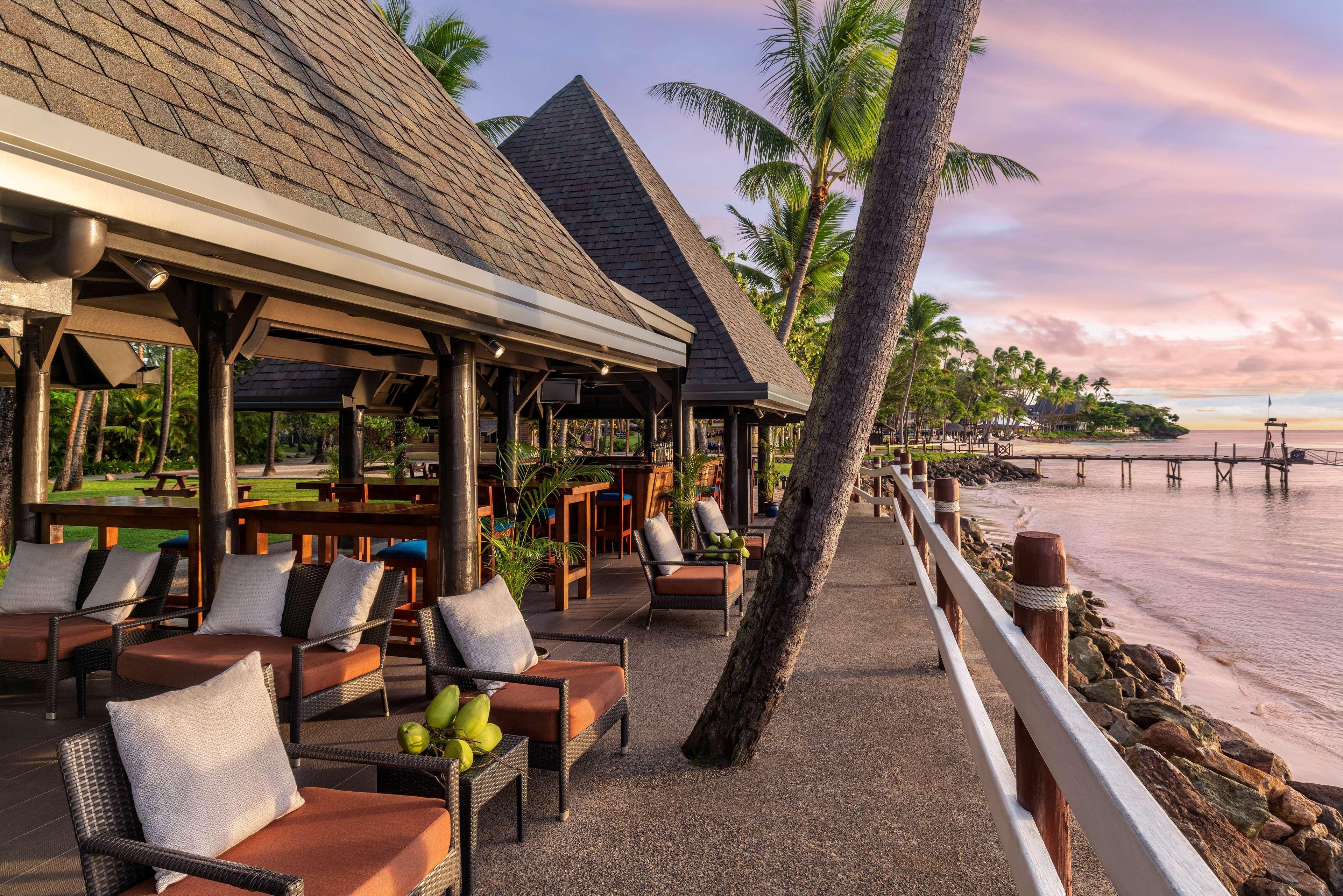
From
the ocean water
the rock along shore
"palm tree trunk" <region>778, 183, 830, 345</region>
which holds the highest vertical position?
"palm tree trunk" <region>778, 183, 830, 345</region>

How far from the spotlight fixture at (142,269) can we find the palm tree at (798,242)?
767 inches

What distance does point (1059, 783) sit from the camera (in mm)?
1496

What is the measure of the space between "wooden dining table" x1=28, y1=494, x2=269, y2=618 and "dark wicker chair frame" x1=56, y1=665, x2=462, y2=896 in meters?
3.63

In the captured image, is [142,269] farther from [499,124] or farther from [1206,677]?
[499,124]

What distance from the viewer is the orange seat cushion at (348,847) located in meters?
2.07

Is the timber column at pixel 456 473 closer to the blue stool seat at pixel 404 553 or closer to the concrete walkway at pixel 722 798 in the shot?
the concrete walkway at pixel 722 798

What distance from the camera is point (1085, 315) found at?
34.2 meters

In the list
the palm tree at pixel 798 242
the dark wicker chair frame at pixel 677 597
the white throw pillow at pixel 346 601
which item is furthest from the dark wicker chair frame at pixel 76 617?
the palm tree at pixel 798 242

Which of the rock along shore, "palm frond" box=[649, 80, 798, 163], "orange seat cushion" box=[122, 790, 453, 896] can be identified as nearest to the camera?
"orange seat cushion" box=[122, 790, 453, 896]

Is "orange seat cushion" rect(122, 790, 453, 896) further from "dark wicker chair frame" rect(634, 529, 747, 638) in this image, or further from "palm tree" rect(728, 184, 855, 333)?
"palm tree" rect(728, 184, 855, 333)

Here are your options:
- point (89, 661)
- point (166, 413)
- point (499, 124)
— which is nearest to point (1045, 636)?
point (89, 661)

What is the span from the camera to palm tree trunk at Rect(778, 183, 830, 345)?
17.7 m

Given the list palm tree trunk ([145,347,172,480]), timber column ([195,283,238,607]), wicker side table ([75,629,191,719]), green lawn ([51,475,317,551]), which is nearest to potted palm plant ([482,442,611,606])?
timber column ([195,283,238,607])

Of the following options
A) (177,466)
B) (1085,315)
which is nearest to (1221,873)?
(1085,315)
